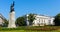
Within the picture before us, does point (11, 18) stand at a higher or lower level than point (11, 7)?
lower

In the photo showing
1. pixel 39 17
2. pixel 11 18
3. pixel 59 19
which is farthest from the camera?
pixel 39 17

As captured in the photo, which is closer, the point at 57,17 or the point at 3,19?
the point at 57,17

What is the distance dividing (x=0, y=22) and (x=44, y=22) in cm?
3064

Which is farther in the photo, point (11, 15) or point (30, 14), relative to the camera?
point (30, 14)

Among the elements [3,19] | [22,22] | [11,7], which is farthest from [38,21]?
[11,7]

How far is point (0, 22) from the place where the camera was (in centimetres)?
8631

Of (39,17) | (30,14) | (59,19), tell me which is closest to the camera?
(59,19)

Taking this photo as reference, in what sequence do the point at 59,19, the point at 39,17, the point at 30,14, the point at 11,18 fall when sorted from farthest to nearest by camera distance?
the point at 39,17 → the point at 30,14 → the point at 59,19 → the point at 11,18

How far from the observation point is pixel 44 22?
106250 mm

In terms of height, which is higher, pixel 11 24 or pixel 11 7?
pixel 11 7

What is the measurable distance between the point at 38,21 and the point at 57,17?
27729mm

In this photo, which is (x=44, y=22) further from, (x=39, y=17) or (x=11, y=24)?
(x=11, y=24)

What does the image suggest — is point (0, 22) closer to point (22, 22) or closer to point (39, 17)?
point (22, 22)

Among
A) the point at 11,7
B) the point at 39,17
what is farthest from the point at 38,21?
the point at 11,7
